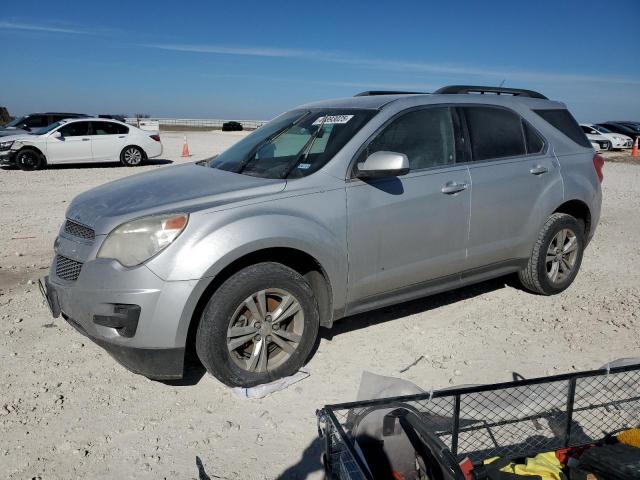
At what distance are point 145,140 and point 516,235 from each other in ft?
45.7

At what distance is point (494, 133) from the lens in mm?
4684

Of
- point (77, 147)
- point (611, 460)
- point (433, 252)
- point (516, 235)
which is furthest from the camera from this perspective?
point (77, 147)

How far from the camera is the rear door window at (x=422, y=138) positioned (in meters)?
4.09

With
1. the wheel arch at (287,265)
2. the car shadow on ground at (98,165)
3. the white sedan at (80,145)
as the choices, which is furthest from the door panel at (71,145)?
the wheel arch at (287,265)

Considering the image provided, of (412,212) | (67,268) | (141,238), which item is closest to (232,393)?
(141,238)

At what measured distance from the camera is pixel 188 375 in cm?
381

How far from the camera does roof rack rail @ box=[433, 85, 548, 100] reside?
4883mm

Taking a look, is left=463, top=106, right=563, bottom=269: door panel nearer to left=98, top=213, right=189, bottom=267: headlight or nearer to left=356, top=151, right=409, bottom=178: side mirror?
left=356, top=151, right=409, bottom=178: side mirror

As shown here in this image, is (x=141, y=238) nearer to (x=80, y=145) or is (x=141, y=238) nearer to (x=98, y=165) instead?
(x=80, y=145)

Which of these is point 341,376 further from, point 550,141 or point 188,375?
point 550,141

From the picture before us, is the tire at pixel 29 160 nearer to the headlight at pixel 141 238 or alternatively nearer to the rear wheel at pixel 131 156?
the rear wheel at pixel 131 156

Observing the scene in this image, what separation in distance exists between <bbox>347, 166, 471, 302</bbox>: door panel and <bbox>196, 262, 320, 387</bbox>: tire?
1.49ft

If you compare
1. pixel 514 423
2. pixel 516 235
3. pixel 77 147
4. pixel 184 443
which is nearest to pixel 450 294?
pixel 516 235

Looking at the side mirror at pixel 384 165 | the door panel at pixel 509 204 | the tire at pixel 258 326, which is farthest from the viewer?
the door panel at pixel 509 204
